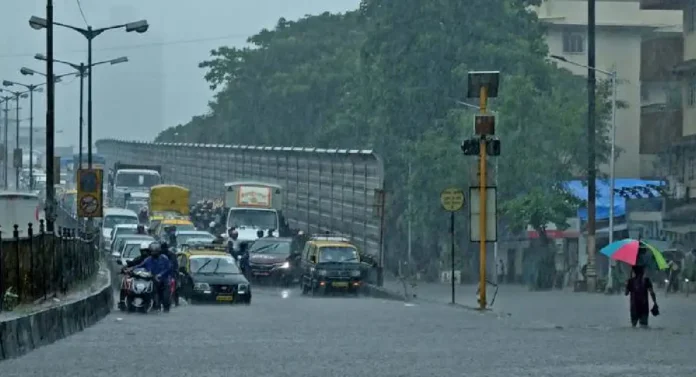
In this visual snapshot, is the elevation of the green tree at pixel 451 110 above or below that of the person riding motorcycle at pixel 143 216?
above

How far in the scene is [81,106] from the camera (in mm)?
78500

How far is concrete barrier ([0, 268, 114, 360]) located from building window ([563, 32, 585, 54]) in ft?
224

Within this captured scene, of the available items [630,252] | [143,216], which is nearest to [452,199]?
[630,252]

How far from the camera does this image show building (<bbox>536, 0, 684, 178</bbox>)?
96.3 m

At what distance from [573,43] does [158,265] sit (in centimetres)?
6550

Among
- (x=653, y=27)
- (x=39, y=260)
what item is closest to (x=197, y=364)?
(x=39, y=260)

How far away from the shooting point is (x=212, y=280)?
4231 cm

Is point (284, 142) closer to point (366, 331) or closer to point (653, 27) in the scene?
point (653, 27)

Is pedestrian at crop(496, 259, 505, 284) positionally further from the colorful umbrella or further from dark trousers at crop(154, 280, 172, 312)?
the colorful umbrella

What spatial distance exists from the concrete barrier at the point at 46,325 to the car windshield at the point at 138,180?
61542 mm

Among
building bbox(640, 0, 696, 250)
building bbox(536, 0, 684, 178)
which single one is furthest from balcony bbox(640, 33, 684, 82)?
building bbox(536, 0, 684, 178)

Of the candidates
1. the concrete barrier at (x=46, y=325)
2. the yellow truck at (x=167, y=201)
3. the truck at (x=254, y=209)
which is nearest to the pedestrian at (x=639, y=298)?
the concrete barrier at (x=46, y=325)

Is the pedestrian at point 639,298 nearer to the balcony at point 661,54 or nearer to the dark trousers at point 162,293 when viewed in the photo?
the dark trousers at point 162,293

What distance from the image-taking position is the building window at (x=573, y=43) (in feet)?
320
